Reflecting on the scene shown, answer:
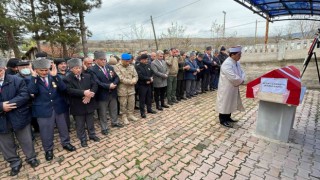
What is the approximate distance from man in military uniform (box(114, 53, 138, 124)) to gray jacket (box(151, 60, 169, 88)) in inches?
34.6

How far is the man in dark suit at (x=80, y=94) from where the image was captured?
12.2ft

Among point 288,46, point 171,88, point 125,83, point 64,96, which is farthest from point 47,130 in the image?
point 288,46

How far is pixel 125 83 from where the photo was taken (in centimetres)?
477

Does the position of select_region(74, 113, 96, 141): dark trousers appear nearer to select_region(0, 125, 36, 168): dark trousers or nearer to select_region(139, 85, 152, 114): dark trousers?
select_region(0, 125, 36, 168): dark trousers

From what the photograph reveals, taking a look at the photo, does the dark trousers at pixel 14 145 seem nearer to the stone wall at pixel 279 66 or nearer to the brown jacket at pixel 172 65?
the brown jacket at pixel 172 65

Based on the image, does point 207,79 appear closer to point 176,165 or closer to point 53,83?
point 176,165

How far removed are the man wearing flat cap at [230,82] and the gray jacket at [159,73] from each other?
74.8 inches

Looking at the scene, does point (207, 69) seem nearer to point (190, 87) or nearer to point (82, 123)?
point (190, 87)

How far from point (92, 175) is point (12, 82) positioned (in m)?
1.94

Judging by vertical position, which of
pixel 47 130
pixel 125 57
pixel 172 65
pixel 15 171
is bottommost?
pixel 15 171

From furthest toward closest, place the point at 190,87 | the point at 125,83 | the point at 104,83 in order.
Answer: the point at 190,87
the point at 125,83
the point at 104,83

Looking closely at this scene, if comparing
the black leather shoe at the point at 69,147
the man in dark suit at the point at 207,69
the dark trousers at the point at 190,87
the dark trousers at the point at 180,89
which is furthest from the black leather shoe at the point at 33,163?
the man in dark suit at the point at 207,69

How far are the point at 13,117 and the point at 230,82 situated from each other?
162 inches

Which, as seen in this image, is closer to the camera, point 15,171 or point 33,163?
point 15,171
